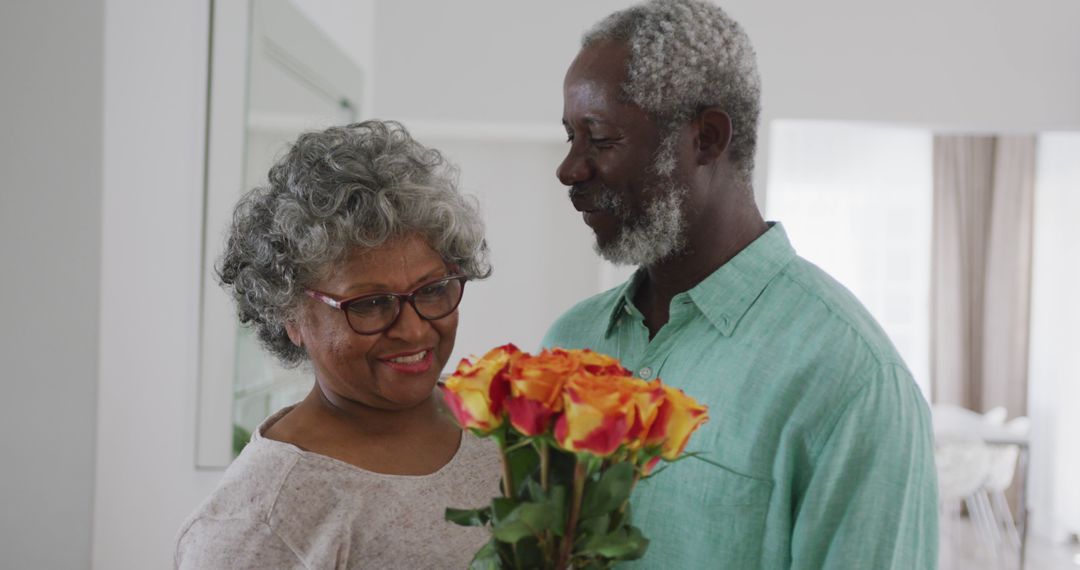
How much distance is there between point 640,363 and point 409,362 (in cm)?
41

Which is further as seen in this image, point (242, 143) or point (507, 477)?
point (242, 143)

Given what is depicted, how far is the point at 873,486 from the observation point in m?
1.16

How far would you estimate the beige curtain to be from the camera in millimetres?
6859

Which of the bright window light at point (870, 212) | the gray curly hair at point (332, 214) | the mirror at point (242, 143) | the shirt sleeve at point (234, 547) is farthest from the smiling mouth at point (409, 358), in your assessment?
the bright window light at point (870, 212)

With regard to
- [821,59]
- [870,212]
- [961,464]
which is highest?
[821,59]

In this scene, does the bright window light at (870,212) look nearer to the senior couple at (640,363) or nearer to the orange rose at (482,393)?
the senior couple at (640,363)

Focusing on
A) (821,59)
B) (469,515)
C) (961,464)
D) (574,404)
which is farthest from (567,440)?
(961,464)

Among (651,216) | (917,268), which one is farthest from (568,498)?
(917,268)

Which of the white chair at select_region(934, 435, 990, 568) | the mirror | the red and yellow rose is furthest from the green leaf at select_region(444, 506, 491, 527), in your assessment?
the white chair at select_region(934, 435, 990, 568)

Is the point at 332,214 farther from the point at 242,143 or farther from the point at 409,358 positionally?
the point at 242,143

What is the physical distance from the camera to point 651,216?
142 centimetres

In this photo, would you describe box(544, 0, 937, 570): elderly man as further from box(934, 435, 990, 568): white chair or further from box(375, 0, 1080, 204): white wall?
box(934, 435, 990, 568): white chair

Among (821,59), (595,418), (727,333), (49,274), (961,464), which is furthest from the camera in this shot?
(961,464)

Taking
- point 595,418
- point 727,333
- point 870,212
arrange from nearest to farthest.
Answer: point 595,418, point 727,333, point 870,212
